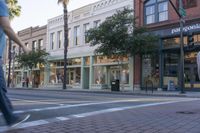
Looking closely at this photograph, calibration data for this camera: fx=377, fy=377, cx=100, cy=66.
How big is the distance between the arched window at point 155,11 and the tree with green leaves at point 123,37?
194 cm

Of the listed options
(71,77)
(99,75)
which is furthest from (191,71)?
(71,77)

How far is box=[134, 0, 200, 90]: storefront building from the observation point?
28227 millimetres

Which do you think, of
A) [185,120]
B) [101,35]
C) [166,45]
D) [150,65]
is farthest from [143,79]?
[185,120]

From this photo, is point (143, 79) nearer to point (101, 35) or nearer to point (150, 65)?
point (150, 65)

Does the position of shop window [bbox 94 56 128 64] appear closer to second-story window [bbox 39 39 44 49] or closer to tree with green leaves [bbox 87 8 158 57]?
tree with green leaves [bbox 87 8 158 57]

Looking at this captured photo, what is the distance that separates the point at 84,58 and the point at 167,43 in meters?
11.9

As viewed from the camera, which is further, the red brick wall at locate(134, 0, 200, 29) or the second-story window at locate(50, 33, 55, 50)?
the second-story window at locate(50, 33, 55, 50)

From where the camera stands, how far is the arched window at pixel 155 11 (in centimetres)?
3109

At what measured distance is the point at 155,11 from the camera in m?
31.9

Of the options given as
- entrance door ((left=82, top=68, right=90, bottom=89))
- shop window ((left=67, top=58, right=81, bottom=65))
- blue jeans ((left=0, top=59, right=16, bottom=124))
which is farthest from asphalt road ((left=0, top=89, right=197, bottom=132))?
shop window ((left=67, top=58, right=81, bottom=65))

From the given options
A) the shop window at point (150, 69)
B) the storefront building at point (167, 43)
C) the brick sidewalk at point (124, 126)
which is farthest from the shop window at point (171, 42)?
the brick sidewalk at point (124, 126)

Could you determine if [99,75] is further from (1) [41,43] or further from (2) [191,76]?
(1) [41,43]

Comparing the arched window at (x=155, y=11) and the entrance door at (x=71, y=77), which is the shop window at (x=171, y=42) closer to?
the arched window at (x=155, y=11)

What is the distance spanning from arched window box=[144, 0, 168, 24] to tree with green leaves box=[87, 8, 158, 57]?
6.37 ft
